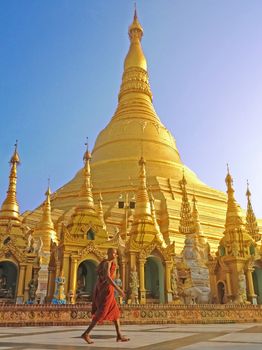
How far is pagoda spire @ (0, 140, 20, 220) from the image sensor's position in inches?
779

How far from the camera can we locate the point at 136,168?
37406 millimetres

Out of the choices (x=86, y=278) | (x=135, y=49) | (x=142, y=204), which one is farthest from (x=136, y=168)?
(x=86, y=278)

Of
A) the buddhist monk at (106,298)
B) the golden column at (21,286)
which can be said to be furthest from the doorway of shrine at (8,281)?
the buddhist monk at (106,298)

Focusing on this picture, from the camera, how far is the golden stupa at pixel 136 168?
33.2 metres

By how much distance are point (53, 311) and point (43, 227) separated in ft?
48.7

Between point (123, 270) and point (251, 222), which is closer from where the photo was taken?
point (123, 270)

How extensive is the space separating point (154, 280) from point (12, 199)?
8.84 metres

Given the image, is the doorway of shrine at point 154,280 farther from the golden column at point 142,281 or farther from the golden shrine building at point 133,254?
the golden column at point 142,281

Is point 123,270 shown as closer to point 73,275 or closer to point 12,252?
point 73,275

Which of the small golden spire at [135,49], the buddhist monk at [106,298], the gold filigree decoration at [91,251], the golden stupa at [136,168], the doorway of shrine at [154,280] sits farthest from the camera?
the small golden spire at [135,49]

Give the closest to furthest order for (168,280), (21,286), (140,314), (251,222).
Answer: (140,314) → (21,286) → (168,280) → (251,222)

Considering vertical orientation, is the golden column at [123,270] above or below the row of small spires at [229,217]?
below

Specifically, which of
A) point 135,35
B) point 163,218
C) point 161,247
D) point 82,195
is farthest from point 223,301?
point 135,35

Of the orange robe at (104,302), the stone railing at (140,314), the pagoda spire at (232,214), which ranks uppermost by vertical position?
the pagoda spire at (232,214)
